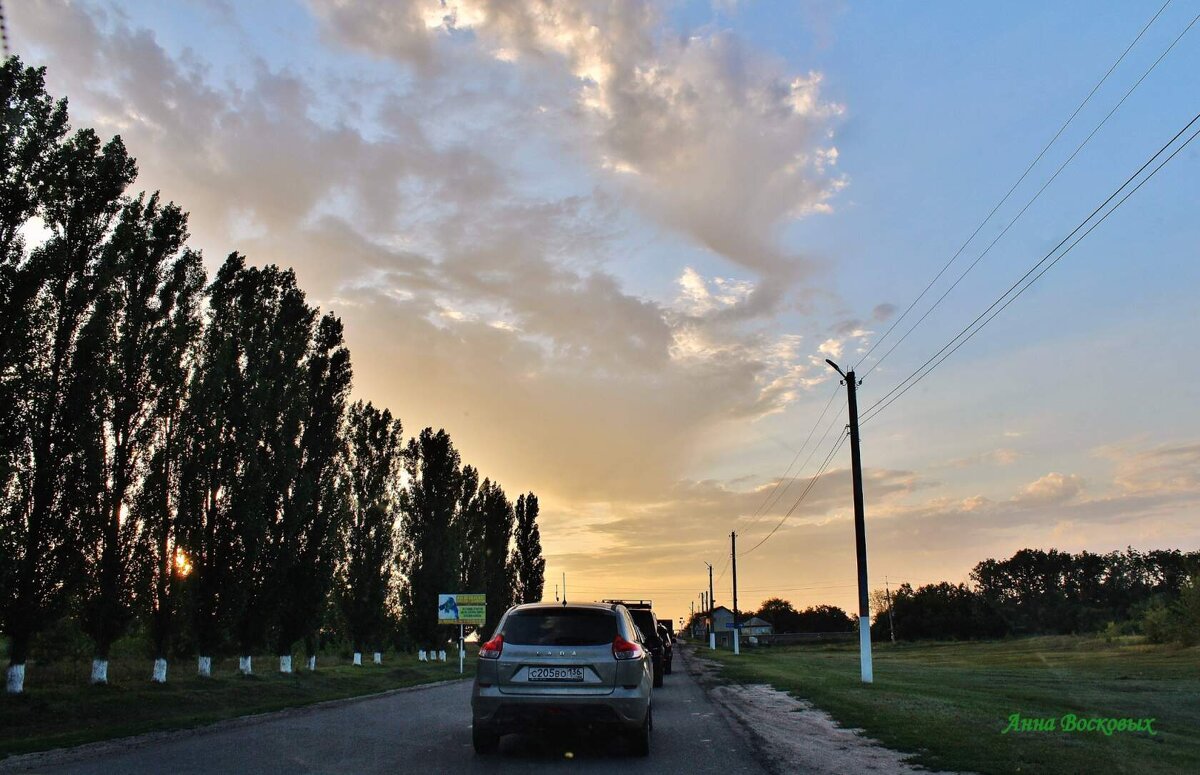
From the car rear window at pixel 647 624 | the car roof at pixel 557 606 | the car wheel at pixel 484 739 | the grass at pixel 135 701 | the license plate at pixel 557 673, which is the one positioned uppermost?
the car roof at pixel 557 606

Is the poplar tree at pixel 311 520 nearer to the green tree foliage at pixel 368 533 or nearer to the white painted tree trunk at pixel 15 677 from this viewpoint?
Answer: the green tree foliage at pixel 368 533

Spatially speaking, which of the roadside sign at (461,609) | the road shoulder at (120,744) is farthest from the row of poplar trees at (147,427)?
the roadside sign at (461,609)

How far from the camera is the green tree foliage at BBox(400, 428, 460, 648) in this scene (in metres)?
45.7

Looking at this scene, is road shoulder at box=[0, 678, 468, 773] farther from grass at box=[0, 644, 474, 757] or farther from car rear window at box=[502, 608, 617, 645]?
car rear window at box=[502, 608, 617, 645]

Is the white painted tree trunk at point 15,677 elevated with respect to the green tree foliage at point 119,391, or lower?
lower

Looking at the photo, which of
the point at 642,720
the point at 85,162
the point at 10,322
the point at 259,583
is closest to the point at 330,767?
the point at 642,720

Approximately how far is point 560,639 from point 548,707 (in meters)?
0.73

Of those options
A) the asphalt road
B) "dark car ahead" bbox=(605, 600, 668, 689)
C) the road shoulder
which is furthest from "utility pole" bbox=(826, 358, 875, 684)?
the road shoulder

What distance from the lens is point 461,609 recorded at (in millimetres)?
38594

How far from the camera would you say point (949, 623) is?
10362cm

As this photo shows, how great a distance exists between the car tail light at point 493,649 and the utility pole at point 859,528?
52.3ft

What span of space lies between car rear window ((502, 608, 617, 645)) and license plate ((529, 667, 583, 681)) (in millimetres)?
282

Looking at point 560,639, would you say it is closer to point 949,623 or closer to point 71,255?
point 71,255

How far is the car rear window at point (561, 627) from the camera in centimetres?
900
